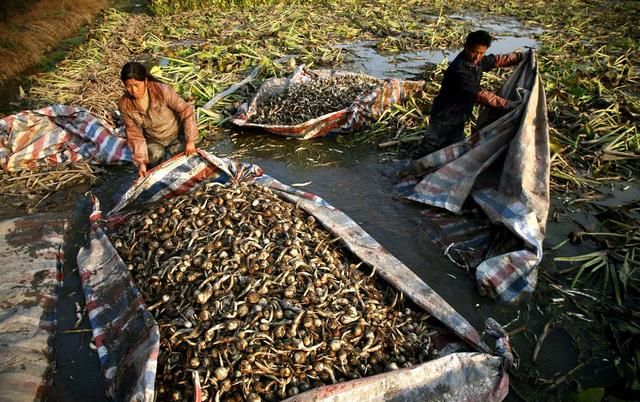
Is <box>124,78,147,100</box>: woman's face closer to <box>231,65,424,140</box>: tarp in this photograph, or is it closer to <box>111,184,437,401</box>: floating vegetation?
<box>111,184,437,401</box>: floating vegetation

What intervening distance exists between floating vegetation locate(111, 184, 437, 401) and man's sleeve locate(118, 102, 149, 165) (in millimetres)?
785

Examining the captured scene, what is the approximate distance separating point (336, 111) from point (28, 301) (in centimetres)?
407

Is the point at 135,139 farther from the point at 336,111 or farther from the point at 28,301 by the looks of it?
the point at 336,111

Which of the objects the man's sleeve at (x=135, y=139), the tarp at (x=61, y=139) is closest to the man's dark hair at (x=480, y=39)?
the man's sleeve at (x=135, y=139)

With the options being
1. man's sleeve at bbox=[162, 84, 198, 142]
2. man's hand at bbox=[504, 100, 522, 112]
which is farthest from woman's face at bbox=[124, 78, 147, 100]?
man's hand at bbox=[504, 100, 522, 112]

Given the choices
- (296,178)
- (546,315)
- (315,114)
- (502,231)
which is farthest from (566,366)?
(315,114)

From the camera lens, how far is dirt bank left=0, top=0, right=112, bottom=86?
26.5 ft

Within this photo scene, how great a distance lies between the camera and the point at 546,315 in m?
2.87

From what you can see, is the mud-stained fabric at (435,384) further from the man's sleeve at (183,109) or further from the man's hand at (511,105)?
the man's sleeve at (183,109)

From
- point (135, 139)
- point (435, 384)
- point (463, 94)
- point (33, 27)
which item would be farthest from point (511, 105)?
point (33, 27)

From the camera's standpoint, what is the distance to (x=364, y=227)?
3.84 meters

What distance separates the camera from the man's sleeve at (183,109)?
3813mm

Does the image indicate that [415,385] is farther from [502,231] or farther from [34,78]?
[34,78]

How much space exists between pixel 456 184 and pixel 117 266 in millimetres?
3120
